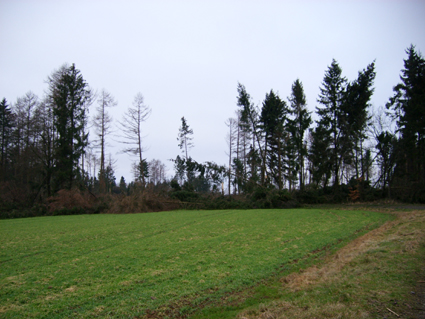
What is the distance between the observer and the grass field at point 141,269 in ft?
15.3

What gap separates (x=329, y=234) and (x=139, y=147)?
29182mm

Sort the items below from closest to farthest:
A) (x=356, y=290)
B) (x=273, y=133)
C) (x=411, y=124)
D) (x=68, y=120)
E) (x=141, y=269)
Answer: (x=356, y=290), (x=141, y=269), (x=411, y=124), (x=68, y=120), (x=273, y=133)

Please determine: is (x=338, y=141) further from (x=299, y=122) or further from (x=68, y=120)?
(x=68, y=120)

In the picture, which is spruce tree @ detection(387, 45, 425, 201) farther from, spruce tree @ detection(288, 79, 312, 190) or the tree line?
spruce tree @ detection(288, 79, 312, 190)

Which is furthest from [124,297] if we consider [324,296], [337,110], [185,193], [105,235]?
[337,110]

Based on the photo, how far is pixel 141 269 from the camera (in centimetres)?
675

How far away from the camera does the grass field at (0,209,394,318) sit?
4672mm

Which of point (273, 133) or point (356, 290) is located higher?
point (273, 133)

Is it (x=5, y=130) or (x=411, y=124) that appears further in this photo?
(x=5, y=130)

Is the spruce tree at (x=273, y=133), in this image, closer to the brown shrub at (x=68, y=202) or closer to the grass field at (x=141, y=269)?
the brown shrub at (x=68, y=202)

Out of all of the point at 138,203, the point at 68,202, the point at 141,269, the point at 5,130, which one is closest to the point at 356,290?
the point at 141,269

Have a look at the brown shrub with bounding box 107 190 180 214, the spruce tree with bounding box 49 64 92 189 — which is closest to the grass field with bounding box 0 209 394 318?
the brown shrub with bounding box 107 190 180 214

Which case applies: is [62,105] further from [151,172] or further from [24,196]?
[151,172]

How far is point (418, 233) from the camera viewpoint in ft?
28.2
